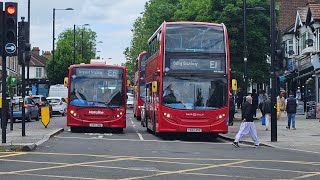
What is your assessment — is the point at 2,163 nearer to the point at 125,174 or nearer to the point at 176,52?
the point at 125,174

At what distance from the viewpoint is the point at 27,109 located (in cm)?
4012

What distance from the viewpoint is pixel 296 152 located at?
19.4m

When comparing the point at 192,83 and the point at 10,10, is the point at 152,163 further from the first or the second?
the point at 192,83

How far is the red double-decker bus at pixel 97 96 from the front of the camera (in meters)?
27.3

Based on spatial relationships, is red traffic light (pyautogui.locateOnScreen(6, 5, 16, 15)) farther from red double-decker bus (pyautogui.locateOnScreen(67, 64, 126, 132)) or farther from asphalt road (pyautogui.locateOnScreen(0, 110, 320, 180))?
red double-decker bus (pyautogui.locateOnScreen(67, 64, 126, 132))

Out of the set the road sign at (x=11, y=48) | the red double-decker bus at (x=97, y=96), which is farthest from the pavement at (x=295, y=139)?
the road sign at (x=11, y=48)

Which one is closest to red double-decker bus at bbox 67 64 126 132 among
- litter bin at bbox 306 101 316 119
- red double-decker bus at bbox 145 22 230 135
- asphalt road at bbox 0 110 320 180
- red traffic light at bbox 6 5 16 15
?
red double-decker bus at bbox 145 22 230 135

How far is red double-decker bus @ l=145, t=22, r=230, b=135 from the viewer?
77.7 feet

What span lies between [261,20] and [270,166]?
26616 mm

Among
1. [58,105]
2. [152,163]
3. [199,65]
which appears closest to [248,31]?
[199,65]

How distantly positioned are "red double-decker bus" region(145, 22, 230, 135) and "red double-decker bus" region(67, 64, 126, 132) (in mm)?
3991

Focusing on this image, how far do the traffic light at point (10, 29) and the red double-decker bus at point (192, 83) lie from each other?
6.57 m

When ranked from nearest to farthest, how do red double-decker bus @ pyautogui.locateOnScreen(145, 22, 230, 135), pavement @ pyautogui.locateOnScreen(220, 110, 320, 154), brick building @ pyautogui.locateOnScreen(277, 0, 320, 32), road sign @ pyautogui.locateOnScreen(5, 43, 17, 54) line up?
road sign @ pyautogui.locateOnScreen(5, 43, 17, 54) < pavement @ pyautogui.locateOnScreen(220, 110, 320, 154) < red double-decker bus @ pyautogui.locateOnScreen(145, 22, 230, 135) < brick building @ pyautogui.locateOnScreen(277, 0, 320, 32)

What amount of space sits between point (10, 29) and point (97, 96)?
9.31 m
